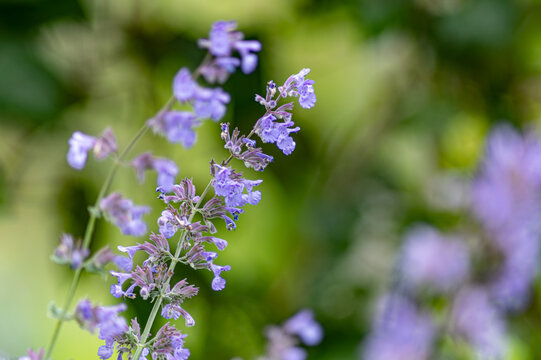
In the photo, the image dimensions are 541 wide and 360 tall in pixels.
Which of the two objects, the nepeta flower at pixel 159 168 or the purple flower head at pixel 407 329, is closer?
the nepeta flower at pixel 159 168

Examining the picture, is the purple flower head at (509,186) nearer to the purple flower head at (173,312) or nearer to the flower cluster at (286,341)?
the flower cluster at (286,341)

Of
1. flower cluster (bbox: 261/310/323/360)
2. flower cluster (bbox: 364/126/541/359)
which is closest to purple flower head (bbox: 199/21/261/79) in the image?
flower cluster (bbox: 261/310/323/360)

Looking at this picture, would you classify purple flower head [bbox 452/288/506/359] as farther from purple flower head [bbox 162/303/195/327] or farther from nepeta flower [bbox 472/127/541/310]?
purple flower head [bbox 162/303/195/327]

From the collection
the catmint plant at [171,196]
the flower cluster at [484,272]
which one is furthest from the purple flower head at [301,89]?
the flower cluster at [484,272]

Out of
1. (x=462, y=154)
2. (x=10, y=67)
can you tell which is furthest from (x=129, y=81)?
(x=462, y=154)

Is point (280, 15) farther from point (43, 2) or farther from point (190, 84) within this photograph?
point (190, 84)
